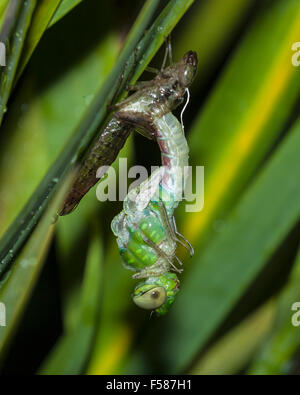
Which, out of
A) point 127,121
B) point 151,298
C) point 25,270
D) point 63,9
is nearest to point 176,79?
point 127,121

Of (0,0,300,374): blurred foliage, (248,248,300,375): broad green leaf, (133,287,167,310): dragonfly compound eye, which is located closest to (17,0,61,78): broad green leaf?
(0,0,300,374): blurred foliage

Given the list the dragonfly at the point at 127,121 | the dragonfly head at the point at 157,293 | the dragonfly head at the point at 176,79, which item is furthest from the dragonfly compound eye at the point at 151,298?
the dragonfly head at the point at 176,79

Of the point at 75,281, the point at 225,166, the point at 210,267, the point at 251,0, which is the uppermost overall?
the point at 251,0

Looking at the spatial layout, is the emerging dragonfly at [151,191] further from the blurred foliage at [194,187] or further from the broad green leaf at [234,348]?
the broad green leaf at [234,348]

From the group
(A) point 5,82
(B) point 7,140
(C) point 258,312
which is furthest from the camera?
(C) point 258,312

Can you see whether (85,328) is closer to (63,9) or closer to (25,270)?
(25,270)

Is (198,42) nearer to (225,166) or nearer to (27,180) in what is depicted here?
(225,166)

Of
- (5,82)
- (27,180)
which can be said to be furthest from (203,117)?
(5,82)

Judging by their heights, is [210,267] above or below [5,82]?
below
